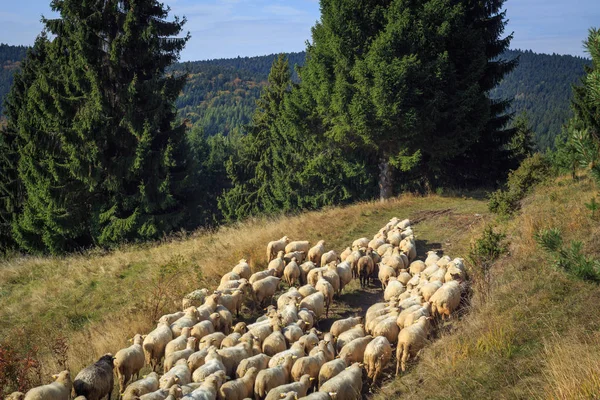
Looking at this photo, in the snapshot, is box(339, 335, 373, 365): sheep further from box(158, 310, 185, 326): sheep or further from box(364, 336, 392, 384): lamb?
box(158, 310, 185, 326): sheep

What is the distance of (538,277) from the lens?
9.46m

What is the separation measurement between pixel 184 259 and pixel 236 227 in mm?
5050

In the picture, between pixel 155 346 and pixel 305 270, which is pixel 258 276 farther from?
pixel 155 346

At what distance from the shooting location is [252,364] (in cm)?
808

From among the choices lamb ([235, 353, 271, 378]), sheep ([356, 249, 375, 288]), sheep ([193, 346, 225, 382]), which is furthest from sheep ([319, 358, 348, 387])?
sheep ([356, 249, 375, 288])

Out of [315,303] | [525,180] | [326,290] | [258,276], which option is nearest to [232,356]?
[315,303]

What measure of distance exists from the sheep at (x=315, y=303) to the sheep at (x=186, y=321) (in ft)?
7.24

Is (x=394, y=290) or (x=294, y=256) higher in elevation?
(x=294, y=256)

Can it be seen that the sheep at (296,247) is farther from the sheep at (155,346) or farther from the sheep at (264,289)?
the sheep at (155,346)

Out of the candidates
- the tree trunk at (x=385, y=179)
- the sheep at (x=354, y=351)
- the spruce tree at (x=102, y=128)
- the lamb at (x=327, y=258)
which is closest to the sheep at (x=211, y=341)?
the sheep at (x=354, y=351)

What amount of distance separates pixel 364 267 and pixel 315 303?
108 inches

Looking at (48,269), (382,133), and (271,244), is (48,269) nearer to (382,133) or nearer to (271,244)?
(271,244)

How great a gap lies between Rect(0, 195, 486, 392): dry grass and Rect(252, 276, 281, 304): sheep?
6.47 ft

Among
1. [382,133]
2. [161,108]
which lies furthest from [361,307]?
[161,108]
